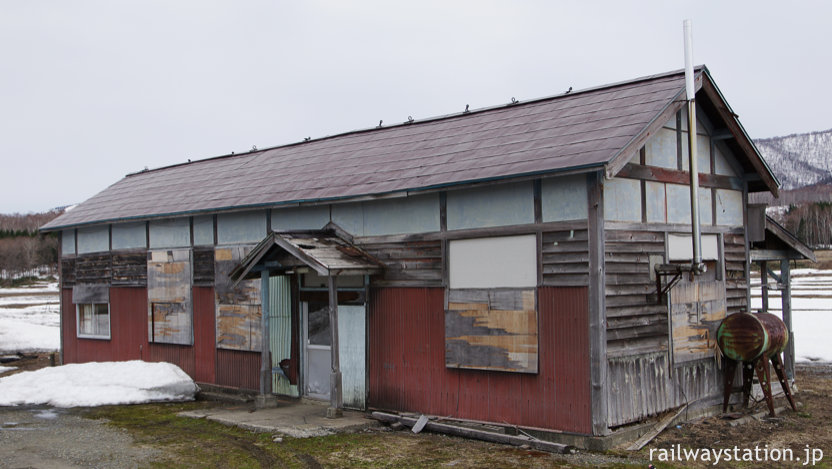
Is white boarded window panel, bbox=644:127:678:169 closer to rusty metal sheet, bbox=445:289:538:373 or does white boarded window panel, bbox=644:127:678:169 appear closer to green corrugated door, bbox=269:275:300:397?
rusty metal sheet, bbox=445:289:538:373

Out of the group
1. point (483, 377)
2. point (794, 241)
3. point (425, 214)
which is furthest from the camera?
point (794, 241)

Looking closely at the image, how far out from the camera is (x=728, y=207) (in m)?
14.0

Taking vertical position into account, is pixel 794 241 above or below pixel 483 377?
above

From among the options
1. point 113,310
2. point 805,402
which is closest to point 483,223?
point 805,402

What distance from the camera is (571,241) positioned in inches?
432

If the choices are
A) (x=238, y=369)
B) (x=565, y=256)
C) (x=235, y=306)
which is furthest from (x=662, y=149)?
(x=238, y=369)

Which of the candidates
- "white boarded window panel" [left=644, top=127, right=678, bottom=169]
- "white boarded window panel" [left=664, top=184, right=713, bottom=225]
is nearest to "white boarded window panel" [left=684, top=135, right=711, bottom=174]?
"white boarded window panel" [left=664, top=184, right=713, bottom=225]

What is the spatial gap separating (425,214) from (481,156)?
138cm

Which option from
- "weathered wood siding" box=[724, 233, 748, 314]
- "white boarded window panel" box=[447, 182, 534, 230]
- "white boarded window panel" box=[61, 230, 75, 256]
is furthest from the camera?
"white boarded window panel" box=[61, 230, 75, 256]

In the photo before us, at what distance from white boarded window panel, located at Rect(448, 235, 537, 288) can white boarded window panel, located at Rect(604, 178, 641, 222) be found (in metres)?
1.22

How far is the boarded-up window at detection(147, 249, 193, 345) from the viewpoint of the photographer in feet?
57.7

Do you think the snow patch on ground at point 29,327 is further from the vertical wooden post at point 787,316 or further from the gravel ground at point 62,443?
the vertical wooden post at point 787,316

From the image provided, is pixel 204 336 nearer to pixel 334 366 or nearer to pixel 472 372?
pixel 334 366

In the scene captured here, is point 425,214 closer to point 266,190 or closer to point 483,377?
point 483,377
